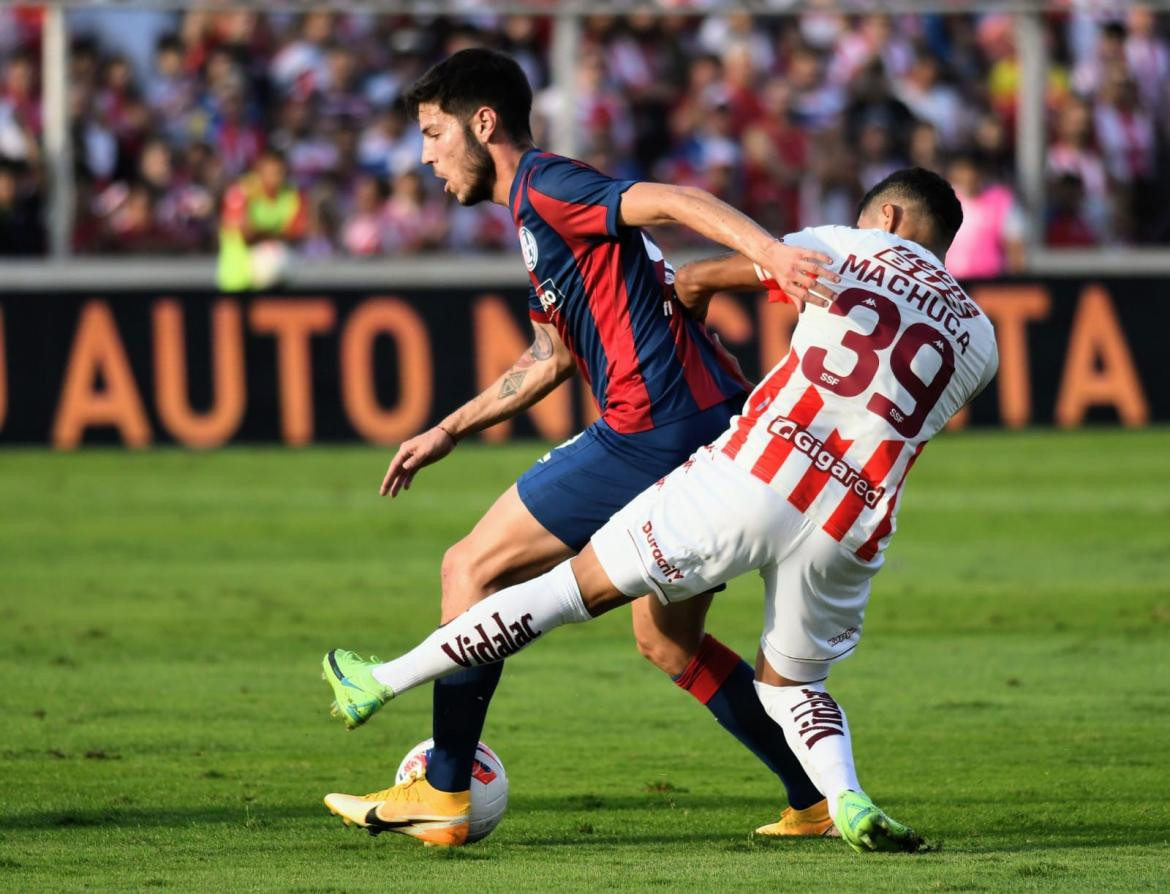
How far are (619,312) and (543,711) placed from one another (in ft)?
8.30

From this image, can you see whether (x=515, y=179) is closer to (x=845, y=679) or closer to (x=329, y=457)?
(x=845, y=679)

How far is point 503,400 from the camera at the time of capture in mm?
5738

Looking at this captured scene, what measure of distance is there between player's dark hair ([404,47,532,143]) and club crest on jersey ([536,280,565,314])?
1.32 feet

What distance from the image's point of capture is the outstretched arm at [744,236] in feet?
15.1

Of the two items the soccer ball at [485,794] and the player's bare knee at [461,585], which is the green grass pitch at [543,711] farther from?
the player's bare knee at [461,585]

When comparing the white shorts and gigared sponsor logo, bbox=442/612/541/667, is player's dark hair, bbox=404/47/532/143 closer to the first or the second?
the white shorts

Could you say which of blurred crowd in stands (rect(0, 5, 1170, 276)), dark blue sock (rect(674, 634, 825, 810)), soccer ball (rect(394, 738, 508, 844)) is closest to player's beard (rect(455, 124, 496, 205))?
dark blue sock (rect(674, 634, 825, 810))

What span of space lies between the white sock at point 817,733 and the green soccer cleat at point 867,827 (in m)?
0.05

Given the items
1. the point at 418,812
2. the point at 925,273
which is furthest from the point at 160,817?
the point at 925,273

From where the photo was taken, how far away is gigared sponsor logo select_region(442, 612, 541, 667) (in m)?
5.00

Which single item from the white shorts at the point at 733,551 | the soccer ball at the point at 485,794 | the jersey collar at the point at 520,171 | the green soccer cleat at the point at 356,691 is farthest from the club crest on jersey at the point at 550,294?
the soccer ball at the point at 485,794

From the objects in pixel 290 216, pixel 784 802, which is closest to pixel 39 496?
pixel 290 216

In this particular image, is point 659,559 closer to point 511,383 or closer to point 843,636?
point 843,636

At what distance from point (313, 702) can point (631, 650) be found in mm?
1781
